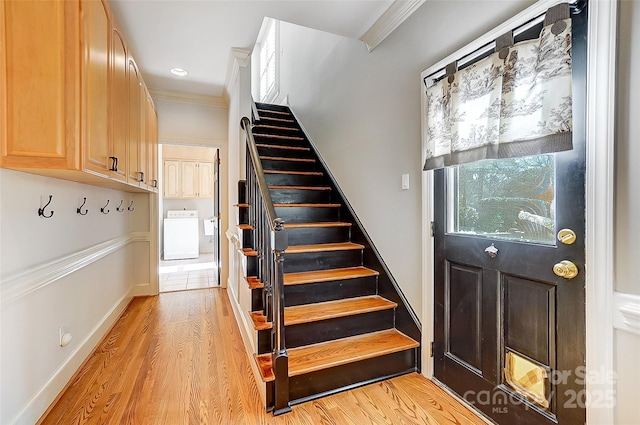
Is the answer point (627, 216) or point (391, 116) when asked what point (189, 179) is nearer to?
point (391, 116)

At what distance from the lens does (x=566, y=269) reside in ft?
3.89

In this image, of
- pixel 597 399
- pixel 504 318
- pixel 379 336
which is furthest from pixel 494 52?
pixel 379 336

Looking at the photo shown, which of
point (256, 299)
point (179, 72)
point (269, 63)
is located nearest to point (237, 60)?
point (179, 72)

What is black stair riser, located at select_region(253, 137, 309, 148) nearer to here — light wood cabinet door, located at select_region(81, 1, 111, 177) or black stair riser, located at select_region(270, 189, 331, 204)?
black stair riser, located at select_region(270, 189, 331, 204)

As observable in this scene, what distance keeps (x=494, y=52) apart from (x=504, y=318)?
1311 millimetres

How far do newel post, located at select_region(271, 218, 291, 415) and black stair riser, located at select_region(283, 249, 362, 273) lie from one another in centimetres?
72

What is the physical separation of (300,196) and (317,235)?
601 mm

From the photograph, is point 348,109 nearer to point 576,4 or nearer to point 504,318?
point 576,4

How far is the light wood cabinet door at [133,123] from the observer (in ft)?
8.02

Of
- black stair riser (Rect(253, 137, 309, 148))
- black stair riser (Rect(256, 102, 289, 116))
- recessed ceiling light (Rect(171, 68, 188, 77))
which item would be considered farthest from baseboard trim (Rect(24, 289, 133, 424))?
black stair riser (Rect(256, 102, 289, 116))

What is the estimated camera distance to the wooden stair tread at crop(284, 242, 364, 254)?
2426mm

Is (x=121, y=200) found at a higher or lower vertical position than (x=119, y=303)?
higher

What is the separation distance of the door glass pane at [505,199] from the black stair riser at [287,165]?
2.15m

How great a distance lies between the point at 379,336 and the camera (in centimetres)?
211
